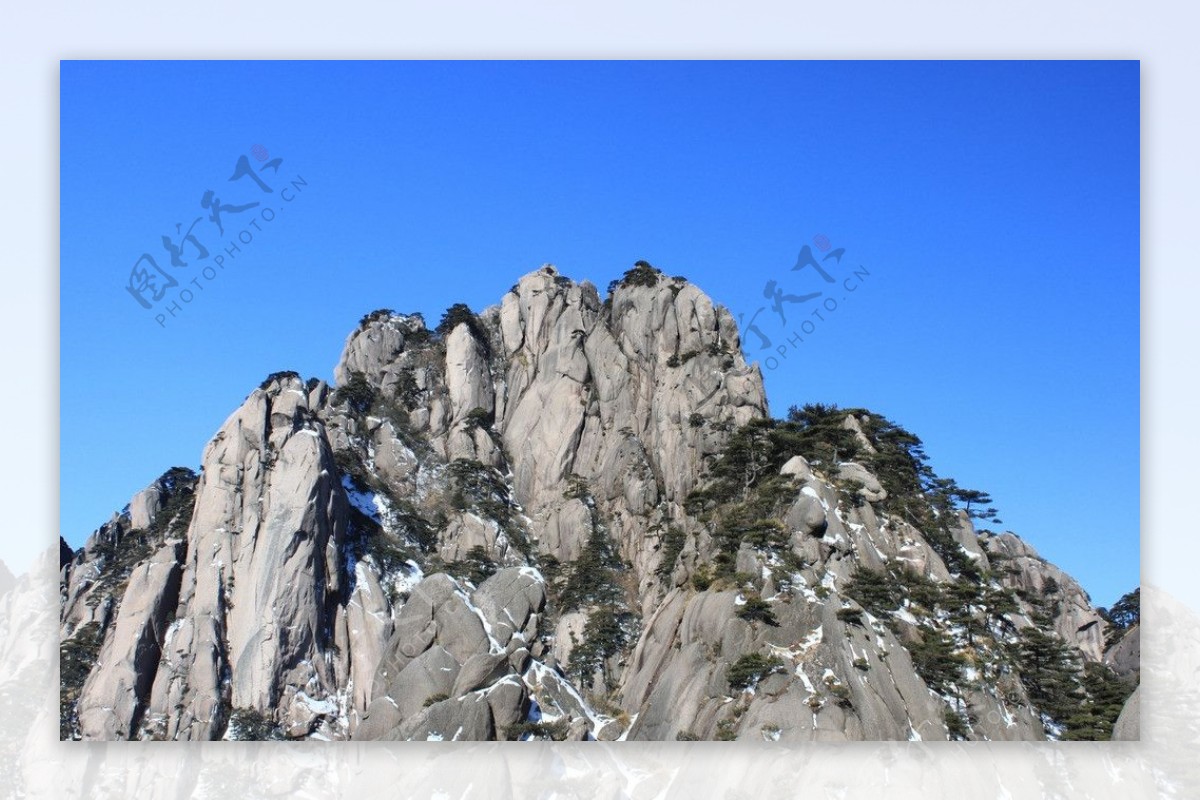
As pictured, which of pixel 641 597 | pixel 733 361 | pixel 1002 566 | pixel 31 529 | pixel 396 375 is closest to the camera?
pixel 31 529

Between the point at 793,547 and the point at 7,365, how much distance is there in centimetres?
1239

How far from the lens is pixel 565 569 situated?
29906 mm

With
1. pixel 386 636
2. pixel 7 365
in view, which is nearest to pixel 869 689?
pixel 386 636

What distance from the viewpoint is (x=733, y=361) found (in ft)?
107

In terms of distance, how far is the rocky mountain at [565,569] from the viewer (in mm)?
19812

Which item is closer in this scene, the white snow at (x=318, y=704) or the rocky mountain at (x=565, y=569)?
the rocky mountain at (x=565, y=569)

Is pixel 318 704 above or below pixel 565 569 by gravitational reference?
below

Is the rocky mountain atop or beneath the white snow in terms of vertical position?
atop

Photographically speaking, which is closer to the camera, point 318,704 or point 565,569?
point 318,704

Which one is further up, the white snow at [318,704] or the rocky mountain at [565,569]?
the rocky mountain at [565,569]

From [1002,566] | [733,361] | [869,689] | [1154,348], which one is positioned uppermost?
[733,361]

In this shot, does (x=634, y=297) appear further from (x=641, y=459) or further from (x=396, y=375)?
(x=396, y=375)

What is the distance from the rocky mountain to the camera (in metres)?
19.8

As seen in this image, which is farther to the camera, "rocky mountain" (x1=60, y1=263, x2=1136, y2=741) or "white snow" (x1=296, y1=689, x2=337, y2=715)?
"white snow" (x1=296, y1=689, x2=337, y2=715)
